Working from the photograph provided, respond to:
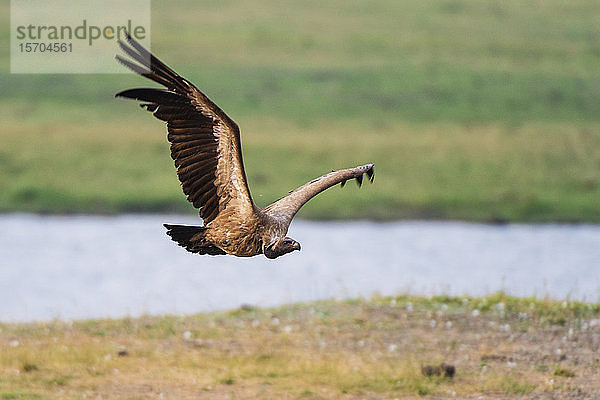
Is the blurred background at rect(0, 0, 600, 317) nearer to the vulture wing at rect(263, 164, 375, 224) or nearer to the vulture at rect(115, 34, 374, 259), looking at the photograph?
the vulture wing at rect(263, 164, 375, 224)

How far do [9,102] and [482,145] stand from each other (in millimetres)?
14041

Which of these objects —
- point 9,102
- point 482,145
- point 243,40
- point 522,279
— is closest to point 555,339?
point 522,279

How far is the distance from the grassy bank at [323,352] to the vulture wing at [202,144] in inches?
183

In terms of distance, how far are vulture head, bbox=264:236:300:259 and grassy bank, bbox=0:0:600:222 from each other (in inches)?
653

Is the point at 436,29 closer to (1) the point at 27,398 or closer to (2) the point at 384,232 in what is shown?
(2) the point at 384,232

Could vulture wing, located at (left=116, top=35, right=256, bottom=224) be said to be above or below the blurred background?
below

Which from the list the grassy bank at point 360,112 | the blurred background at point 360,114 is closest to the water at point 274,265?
the blurred background at point 360,114

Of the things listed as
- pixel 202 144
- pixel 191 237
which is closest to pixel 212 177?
pixel 202 144

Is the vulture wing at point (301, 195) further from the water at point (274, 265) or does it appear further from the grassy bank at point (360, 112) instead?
the grassy bank at point (360, 112)

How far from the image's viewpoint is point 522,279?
20.1 m

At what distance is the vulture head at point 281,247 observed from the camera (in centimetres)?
725

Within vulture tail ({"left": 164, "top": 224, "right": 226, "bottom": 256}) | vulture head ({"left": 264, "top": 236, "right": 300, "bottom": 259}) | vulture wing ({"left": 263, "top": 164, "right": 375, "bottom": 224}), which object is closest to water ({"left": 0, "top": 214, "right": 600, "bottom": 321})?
vulture wing ({"left": 263, "top": 164, "right": 375, "bottom": 224})

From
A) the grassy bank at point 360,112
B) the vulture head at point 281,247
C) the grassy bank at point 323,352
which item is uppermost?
the grassy bank at point 360,112

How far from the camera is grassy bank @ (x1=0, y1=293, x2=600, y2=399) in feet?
39.6
